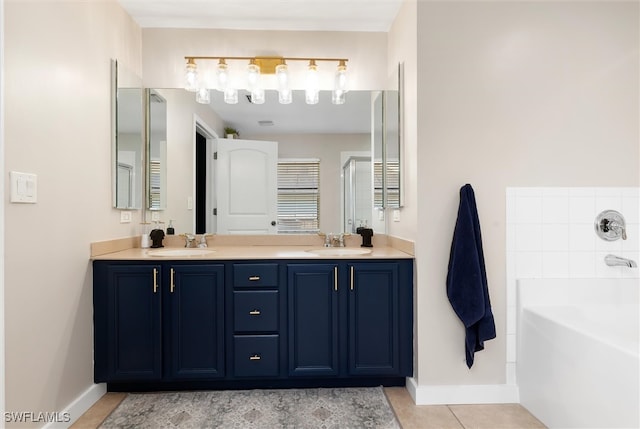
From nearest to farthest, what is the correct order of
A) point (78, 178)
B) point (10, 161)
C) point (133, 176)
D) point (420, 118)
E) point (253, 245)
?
point (10, 161) < point (78, 178) < point (420, 118) < point (133, 176) < point (253, 245)

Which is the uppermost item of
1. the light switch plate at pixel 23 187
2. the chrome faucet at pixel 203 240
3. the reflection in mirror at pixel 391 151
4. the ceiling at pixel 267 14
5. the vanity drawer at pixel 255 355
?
the ceiling at pixel 267 14

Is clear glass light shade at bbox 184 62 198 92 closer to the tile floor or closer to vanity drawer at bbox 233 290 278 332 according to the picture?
vanity drawer at bbox 233 290 278 332

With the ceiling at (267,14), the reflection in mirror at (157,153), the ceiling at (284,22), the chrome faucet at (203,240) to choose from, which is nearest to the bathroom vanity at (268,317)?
the chrome faucet at (203,240)

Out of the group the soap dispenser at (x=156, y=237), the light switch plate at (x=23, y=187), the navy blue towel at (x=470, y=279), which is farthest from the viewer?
the soap dispenser at (x=156, y=237)

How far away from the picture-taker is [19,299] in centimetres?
156

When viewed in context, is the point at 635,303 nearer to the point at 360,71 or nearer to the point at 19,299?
the point at 360,71

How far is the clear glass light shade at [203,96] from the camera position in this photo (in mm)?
2729

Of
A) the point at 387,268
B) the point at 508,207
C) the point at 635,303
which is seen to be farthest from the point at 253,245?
the point at 635,303

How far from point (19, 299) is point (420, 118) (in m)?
2.11

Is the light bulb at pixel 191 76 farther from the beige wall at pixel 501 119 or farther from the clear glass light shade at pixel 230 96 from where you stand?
the beige wall at pixel 501 119

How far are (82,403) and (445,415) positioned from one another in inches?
76.9

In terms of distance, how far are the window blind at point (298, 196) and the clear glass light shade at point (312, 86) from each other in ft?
1.47

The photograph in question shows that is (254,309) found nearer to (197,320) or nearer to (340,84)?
(197,320)

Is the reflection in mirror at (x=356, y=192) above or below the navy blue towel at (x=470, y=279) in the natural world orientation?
above
